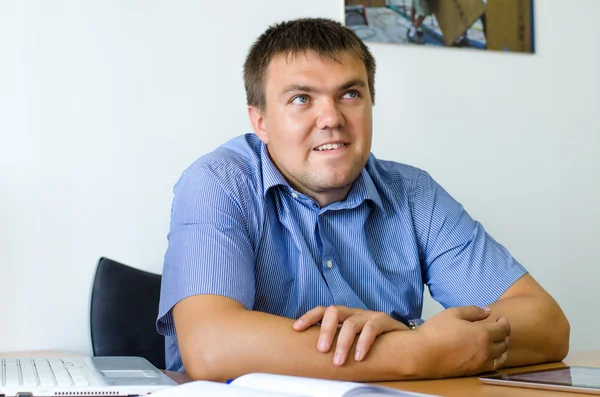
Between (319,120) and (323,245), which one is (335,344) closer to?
(323,245)

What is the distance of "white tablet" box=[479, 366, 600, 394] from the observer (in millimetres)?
967

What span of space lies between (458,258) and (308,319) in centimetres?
60

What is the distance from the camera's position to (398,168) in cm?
179

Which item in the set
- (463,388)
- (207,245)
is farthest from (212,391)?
(207,245)

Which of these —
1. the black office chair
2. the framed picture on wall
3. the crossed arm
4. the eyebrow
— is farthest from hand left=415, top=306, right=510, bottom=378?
the framed picture on wall

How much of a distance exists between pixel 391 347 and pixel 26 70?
4.34 ft

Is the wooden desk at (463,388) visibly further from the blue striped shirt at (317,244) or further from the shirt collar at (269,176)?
the shirt collar at (269,176)

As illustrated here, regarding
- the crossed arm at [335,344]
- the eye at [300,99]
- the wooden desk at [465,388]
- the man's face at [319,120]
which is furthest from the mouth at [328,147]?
the wooden desk at [465,388]

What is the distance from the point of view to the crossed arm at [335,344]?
110 cm

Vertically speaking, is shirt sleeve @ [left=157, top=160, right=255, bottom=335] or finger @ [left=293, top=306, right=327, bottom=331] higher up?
shirt sleeve @ [left=157, top=160, right=255, bottom=335]

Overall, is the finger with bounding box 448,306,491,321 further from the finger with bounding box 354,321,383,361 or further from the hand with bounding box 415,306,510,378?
the finger with bounding box 354,321,383,361

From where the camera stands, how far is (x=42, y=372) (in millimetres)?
1062

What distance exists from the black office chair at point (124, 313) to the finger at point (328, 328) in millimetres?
830

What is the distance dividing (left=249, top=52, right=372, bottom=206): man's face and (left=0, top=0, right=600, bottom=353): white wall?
579 mm
